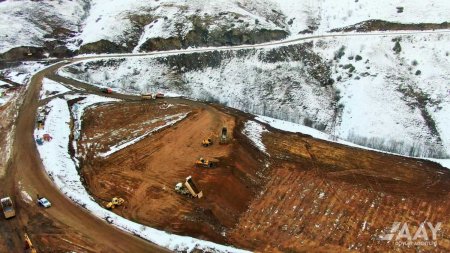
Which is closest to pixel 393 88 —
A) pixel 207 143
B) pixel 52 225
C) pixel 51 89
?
pixel 207 143

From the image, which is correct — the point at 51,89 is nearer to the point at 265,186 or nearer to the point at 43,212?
the point at 43,212

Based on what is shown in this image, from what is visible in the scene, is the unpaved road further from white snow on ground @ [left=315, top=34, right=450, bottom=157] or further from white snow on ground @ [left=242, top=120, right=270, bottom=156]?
white snow on ground @ [left=315, top=34, right=450, bottom=157]

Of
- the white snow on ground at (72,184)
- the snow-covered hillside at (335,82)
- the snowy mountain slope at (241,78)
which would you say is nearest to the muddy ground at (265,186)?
the white snow on ground at (72,184)

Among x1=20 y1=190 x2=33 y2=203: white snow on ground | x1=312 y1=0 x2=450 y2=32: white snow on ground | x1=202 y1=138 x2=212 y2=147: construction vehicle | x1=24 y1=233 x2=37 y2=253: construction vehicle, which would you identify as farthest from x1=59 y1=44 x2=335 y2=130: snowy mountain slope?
x1=24 y1=233 x2=37 y2=253: construction vehicle

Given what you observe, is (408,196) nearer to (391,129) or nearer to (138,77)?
(391,129)

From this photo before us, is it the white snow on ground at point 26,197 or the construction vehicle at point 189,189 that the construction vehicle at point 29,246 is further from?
the construction vehicle at point 189,189
